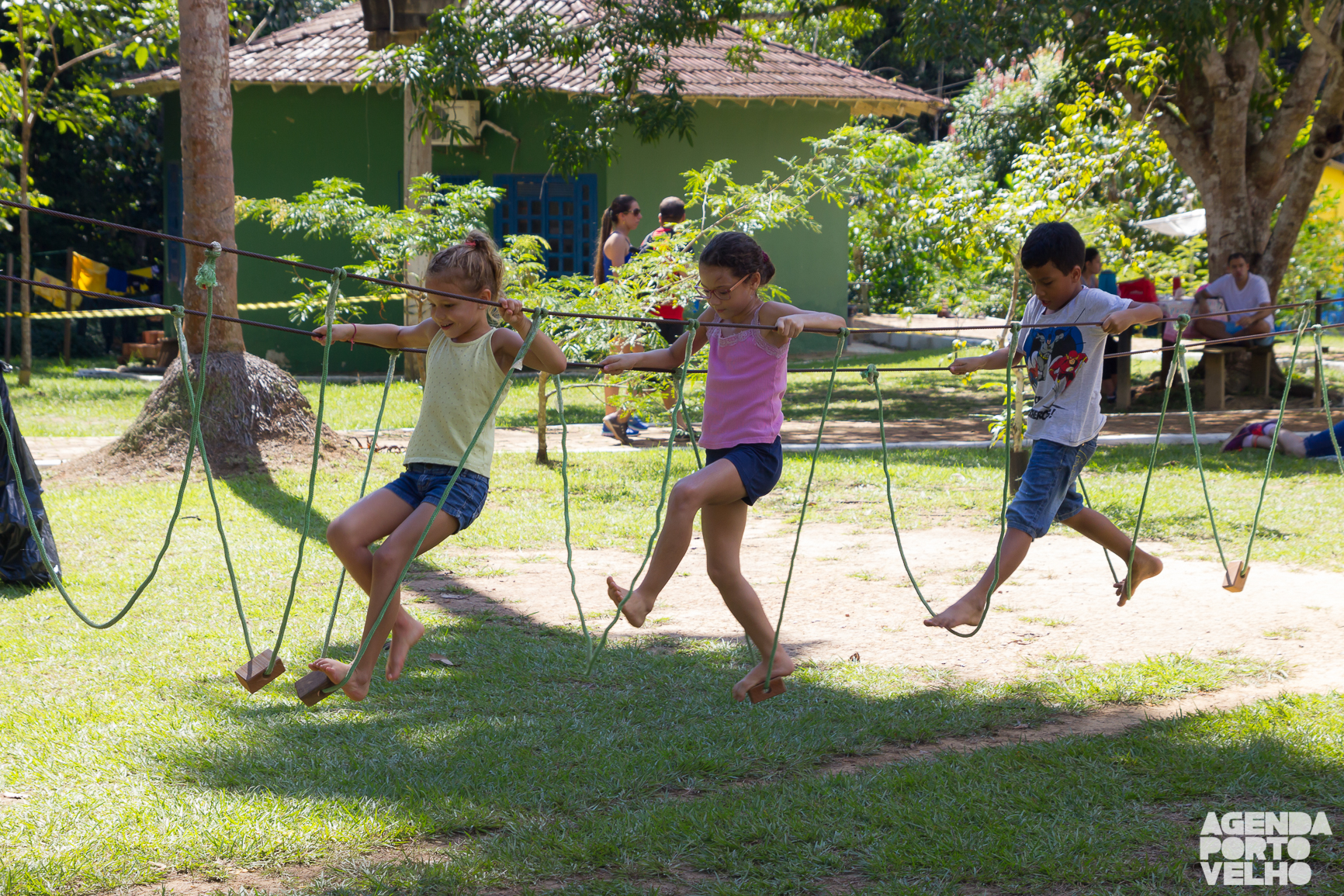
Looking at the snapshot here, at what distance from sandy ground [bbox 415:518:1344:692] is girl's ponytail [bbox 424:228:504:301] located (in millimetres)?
1829

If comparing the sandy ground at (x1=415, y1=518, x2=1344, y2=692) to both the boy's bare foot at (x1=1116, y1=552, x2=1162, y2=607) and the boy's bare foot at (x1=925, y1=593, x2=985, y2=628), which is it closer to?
the boy's bare foot at (x1=1116, y1=552, x2=1162, y2=607)

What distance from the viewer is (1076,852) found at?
301 cm

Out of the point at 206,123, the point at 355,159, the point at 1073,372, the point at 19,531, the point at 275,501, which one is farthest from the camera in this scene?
the point at 355,159

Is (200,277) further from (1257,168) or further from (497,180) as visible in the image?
(497,180)

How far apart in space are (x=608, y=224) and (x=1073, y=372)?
5.79m

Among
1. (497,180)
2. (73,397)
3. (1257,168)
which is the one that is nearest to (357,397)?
(73,397)

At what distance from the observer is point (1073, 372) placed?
13.0ft

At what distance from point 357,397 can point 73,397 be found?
2.62 m

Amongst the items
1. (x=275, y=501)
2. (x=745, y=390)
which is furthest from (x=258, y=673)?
(x=275, y=501)

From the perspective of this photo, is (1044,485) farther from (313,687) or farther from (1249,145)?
(1249,145)

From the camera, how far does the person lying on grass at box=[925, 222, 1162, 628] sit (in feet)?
12.7

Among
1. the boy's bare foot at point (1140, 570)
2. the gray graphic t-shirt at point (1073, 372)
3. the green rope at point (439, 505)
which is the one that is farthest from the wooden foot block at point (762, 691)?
the boy's bare foot at point (1140, 570)

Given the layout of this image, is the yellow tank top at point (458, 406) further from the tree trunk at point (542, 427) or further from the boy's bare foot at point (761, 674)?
the tree trunk at point (542, 427)

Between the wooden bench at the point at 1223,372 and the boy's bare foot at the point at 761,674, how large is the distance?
8.80 m
